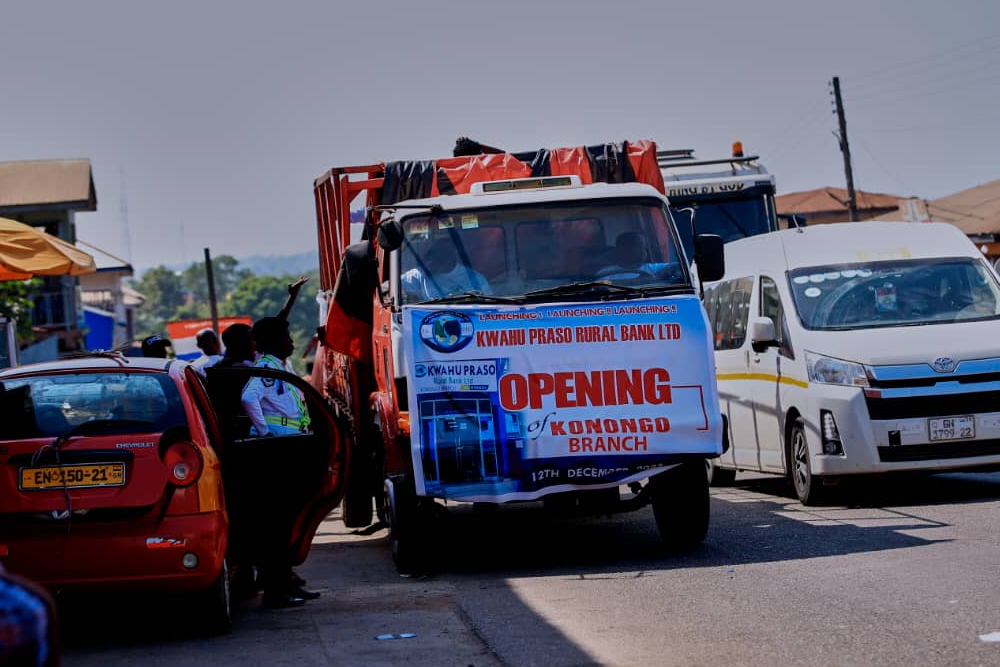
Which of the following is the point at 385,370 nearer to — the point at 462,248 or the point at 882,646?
the point at 462,248

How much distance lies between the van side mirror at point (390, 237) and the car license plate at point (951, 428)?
4.86 meters

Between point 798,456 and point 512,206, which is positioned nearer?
point 512,206

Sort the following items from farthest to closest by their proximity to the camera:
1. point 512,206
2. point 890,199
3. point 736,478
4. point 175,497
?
point 890,199 → point 736,478 → point 512,206 → point 175,497

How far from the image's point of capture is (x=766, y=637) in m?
7.34

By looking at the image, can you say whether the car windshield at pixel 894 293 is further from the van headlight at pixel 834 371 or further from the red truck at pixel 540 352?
the red truck at pixel 540 352

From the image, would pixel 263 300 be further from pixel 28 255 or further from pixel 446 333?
pixel 446 333

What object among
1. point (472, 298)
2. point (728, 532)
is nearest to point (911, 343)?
point (728, 532)

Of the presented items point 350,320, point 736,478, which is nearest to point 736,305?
point 736,478

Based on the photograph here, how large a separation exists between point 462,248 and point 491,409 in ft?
4.29

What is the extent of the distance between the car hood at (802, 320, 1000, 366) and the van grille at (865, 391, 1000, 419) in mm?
309

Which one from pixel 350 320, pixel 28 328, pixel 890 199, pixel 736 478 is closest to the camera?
pixel 350 320

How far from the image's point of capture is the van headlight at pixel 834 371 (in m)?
12.2

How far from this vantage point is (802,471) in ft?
42.6

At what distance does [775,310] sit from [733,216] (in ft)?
20.1
